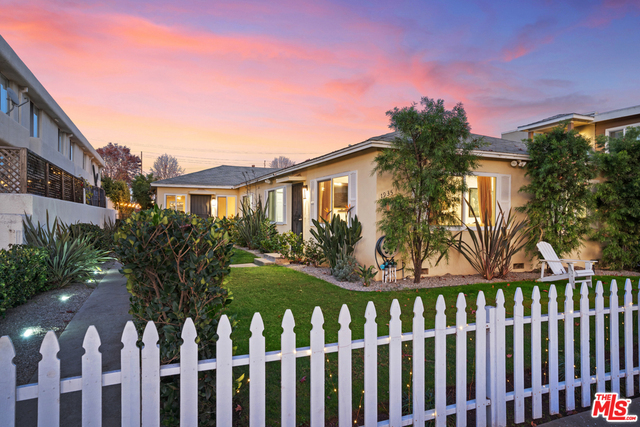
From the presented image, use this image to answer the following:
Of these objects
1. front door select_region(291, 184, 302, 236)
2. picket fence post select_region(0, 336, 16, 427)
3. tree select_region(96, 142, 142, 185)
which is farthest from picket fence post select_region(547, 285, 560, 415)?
tree select_region(96, 142, 142, 185)

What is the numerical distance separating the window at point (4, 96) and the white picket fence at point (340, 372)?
1075 centimetres

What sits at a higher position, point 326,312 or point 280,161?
point 280,161

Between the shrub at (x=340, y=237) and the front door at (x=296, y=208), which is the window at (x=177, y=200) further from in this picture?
the shrub at (x=340, y=237)

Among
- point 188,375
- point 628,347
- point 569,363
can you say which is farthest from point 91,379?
point 628,347

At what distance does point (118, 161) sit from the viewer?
4066cm

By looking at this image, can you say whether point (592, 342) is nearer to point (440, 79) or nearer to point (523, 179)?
point (523, 179)

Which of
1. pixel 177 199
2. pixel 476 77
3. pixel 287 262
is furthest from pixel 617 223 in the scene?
pixel 177 199

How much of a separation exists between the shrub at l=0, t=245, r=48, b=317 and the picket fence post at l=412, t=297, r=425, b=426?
421 centimetres

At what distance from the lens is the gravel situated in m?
2.86

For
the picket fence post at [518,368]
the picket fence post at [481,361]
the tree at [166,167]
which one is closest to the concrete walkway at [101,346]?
the picket fence post at [481,361]

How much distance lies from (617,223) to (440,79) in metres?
5.74

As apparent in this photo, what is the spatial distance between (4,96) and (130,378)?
446 inches

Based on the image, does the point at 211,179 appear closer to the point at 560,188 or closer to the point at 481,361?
the point at 560,188

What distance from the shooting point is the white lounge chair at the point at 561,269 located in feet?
21.7
